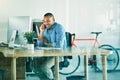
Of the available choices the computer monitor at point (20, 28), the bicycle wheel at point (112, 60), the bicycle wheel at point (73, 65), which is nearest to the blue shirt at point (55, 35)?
the computer monitor at point (20, 28)

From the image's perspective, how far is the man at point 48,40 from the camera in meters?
3.71

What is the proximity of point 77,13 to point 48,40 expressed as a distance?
6.47 ft

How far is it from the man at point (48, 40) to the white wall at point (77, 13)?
5.67ft

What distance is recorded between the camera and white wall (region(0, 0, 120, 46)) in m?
5.52

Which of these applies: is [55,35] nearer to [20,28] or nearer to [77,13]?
[20,28]

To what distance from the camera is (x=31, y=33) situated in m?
3.39

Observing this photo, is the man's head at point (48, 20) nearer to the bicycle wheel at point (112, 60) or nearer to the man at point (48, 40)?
the man at point (48, 40)

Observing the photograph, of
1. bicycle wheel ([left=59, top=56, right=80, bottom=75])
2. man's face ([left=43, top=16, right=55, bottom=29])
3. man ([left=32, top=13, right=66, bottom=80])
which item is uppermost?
man's face ([left=43, top=16, right=55, bottom=29])

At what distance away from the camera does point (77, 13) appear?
18.7 feet

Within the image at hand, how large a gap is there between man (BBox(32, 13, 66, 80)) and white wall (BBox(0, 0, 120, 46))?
1.73 m

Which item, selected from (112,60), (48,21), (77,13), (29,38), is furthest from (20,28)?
(112,60)

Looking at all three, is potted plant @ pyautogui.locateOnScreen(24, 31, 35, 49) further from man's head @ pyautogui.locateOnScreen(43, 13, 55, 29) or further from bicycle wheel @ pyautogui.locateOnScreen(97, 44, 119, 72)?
bicycle wheel @ pyautogui.locateOnScreen(97, 44, 119, 72)

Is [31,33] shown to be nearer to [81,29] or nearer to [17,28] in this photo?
[17,28]

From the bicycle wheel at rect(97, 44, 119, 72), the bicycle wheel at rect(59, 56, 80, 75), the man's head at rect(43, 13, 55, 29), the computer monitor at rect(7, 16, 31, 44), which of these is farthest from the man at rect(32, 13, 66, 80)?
the bicycle wheel at rect(97, 44, 119, 72)
